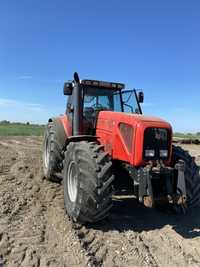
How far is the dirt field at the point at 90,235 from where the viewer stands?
4.40 m

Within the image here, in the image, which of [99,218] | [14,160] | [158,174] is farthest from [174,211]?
[14,160]

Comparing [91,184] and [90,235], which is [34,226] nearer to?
[90,235]

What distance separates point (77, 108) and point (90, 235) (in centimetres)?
266

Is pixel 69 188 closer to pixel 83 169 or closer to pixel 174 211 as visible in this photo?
pixel 83 169

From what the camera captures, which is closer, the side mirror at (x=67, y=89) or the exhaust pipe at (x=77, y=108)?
the exhaust pipe at (x=77, y=108)

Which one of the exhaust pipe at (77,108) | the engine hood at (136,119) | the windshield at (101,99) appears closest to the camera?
the engine hood at (136,119)

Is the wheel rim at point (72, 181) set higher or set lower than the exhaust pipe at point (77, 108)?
lower

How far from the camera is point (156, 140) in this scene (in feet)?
18.0

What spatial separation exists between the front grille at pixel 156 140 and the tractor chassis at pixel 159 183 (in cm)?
18

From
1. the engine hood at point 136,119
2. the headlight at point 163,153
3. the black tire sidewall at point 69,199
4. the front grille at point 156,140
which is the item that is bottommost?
the black tire sidewall at point 69,199

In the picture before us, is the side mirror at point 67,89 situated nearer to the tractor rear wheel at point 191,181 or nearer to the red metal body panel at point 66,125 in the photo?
the red metal body panel at point 66,125

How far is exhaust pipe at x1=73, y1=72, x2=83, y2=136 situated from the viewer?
6.75 m

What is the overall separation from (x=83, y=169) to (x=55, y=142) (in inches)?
86.4

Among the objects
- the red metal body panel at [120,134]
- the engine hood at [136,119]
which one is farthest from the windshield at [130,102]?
the engine hood at [136,119]
